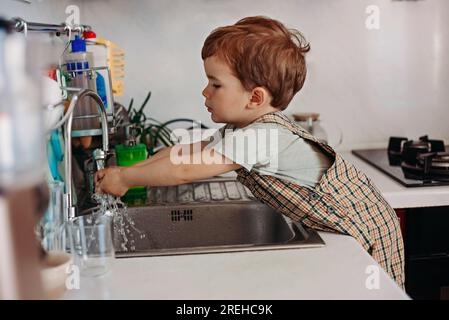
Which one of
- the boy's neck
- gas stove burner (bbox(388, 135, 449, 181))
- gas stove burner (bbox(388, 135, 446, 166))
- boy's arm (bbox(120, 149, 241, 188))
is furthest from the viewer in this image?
gas stove burner (bbox(388, 135, 446, 166))

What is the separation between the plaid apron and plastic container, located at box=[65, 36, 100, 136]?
1.31 ft

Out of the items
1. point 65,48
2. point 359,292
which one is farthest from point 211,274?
point 65,48

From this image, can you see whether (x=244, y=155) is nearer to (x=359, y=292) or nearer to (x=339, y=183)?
(x=339, y=183)

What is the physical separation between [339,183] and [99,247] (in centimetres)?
57

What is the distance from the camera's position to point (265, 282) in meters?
0.99

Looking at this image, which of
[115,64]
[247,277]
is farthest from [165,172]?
[115,64]

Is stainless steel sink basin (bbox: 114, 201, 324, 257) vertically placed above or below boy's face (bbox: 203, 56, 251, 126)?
below

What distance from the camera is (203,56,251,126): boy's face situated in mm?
1320

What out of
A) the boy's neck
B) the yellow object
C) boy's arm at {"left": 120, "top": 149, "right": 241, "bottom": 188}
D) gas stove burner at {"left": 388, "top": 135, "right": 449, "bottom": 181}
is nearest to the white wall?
the yellow object

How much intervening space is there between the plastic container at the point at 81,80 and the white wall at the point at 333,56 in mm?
646

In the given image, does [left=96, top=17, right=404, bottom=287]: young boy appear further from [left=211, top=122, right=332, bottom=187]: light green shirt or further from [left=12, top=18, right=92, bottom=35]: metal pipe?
[left=12, top=18, right=92, bottom=35]: metal pipe

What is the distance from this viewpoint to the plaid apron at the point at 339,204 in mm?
1293

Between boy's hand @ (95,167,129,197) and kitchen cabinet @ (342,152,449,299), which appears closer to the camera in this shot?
boy's hand @ (95,167,129,197)
